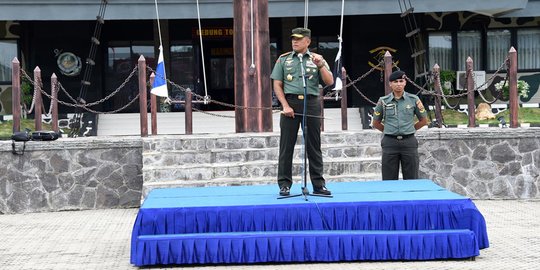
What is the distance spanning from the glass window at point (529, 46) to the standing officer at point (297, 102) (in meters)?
17.3

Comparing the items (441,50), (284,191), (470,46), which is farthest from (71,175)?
(470,46)

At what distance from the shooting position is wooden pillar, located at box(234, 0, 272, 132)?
1588 cm

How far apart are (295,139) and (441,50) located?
16962 millimetres

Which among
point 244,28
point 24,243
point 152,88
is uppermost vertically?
point 244,28

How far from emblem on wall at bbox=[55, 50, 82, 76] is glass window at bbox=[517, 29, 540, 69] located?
39.5 ft

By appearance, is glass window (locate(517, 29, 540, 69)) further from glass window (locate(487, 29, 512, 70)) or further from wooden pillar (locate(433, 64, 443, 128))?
wooden pillar (locate(433, 64, 443, 128))

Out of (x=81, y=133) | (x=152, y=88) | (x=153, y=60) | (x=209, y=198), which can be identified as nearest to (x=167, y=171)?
(x=152, y=88)

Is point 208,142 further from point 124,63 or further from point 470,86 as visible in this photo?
point 124,63

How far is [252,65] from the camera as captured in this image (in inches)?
623

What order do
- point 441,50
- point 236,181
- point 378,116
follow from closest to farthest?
point 378,116, point 236,181, point 441,50

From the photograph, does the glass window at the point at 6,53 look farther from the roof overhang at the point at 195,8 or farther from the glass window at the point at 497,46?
the glass window at the point at 497,46

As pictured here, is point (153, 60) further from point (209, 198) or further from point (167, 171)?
point (209, 198)

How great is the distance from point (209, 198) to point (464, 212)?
257 cm

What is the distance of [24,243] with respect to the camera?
11.0 metres
